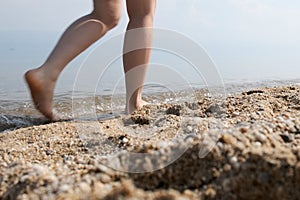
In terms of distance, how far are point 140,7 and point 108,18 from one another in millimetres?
350

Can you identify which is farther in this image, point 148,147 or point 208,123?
point 208,123

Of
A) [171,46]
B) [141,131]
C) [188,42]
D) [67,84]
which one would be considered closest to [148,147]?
[141,131]

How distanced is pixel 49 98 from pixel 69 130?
0.83ft

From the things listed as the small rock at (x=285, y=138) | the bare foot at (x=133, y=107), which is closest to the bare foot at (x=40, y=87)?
the bare foot at (x=133, y=107)

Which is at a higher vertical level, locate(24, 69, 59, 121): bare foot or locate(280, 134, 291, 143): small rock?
locate(24, 69, 59, 121): bare foot

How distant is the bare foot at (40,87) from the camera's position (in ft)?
7.98

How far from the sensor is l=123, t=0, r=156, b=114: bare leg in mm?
2840

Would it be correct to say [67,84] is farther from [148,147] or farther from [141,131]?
[148,147]

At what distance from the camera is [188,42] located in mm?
2312

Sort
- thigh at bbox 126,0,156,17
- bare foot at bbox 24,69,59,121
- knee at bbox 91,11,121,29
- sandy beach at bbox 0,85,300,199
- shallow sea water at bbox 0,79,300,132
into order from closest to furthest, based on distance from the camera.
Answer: sandy beach at bbox 0,85,300,199, bare foot at bbox 24,69,59,121, knee at bbox 91,11,121,29, thigh at bbox 126,0,156,17, shallow sea water at bbox 0,79,300,132

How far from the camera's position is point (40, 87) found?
8.06 feet

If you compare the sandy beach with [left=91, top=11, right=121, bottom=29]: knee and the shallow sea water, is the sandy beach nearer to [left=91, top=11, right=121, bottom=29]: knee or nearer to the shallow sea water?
[left=91, top=11, right=121, bottom=29]: knee

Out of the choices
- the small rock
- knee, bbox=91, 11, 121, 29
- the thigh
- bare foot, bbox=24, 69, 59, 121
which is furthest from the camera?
the thigh

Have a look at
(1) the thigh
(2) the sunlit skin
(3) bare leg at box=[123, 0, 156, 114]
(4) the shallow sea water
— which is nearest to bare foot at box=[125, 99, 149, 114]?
(3) bare leg at box=[123, 0, 156, 114]
